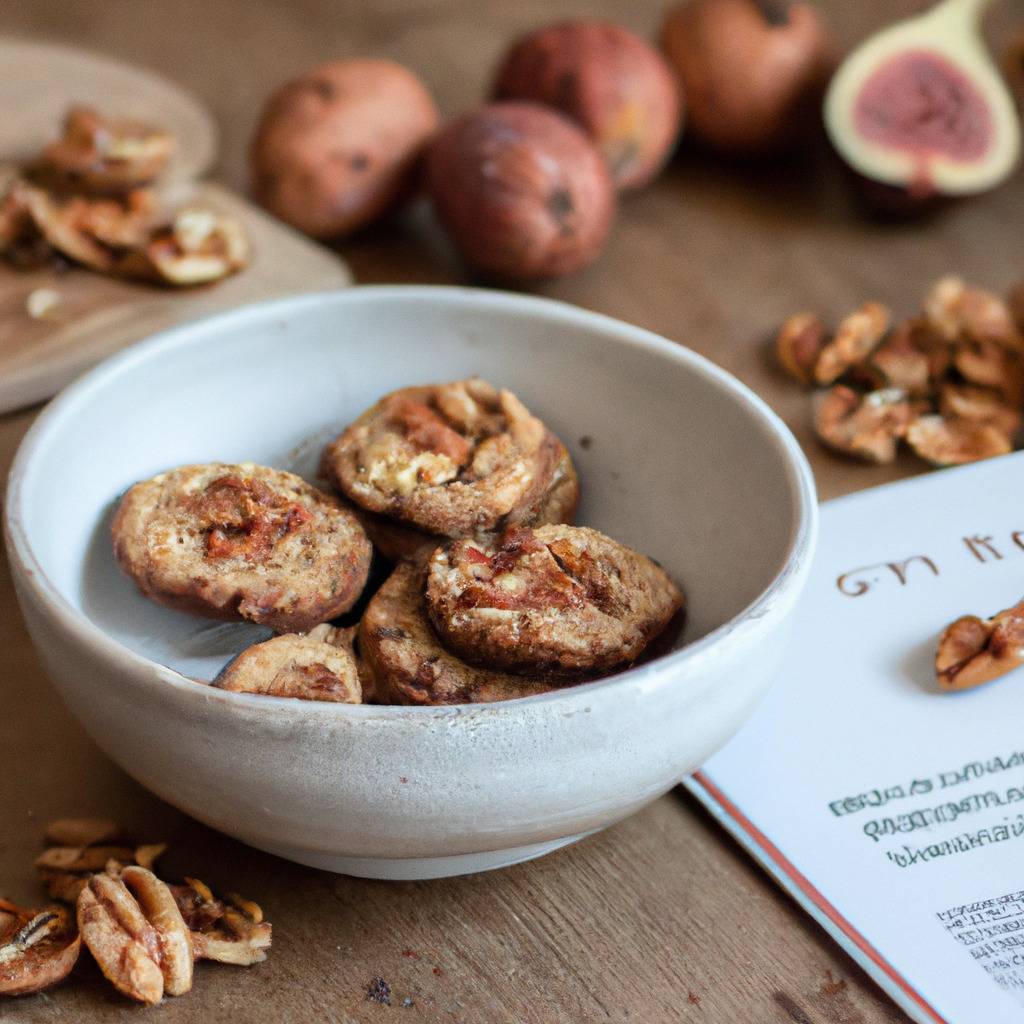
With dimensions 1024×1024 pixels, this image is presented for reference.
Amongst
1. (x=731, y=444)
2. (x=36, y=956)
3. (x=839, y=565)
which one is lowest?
(x=36, y=956)

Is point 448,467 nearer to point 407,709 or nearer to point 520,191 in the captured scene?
point 407,709

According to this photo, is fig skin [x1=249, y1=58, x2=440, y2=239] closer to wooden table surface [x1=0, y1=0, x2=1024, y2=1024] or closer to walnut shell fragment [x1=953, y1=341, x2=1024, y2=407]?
wooden table surface [x1=0, y1=0, x2=1024, y2=1024]

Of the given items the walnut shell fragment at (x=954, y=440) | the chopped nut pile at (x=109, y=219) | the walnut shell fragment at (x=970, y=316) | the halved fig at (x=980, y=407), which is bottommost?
the chopped nut pile at (x=109, y=219)

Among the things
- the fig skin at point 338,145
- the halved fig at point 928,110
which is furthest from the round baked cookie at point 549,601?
the halved fig at point 928,110

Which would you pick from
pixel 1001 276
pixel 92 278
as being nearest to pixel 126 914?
pixel 92 278

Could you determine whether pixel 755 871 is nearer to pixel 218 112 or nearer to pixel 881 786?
pixel 881 786

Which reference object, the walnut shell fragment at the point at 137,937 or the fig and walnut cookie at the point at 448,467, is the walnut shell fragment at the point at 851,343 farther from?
the walnut shell fragment at the point at 137,937

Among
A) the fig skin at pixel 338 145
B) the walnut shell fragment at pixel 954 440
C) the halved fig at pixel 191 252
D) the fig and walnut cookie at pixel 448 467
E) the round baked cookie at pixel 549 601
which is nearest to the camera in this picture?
the round baked cookie at pixel 549 601
